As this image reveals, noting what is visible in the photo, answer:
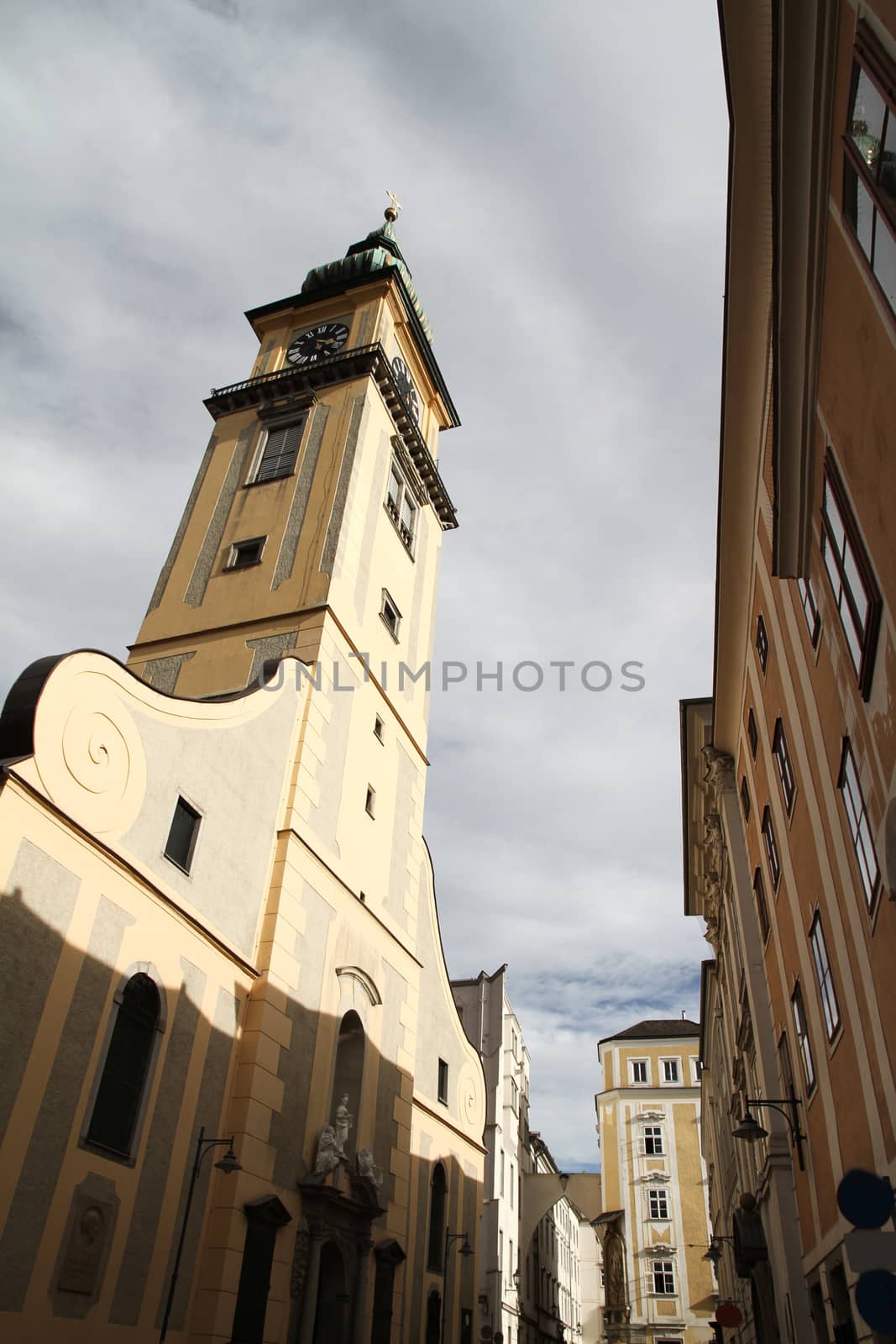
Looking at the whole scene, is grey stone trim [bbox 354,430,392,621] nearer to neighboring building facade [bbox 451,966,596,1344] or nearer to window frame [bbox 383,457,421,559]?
window frame [bbox 383,457,421,559]

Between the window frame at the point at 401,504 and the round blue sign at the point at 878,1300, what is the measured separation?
20.9 m

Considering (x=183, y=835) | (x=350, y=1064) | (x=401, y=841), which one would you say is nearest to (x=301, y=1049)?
(x=350, y=1064)

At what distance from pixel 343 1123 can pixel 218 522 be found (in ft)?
45.7

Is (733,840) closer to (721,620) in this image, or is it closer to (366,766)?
(721,620)

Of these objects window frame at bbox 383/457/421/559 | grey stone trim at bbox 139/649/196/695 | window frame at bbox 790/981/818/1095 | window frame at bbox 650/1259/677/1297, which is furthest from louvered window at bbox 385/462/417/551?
window frame at bbox 650/1259/677/1297

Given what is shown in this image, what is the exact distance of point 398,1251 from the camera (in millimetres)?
17109

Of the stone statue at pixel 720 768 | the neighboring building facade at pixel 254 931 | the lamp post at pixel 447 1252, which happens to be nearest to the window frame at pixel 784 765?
the stone statue at pixel 720 768

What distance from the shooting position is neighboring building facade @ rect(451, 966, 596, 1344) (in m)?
31.7

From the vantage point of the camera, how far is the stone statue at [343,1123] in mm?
15398

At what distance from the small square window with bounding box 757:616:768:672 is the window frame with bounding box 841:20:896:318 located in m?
8.63

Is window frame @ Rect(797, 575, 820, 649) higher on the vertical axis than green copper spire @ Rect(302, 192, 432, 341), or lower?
lower

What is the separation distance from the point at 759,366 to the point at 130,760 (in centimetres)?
1082

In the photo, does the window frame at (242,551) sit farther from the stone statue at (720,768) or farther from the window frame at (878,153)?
the window frame at (878,153)

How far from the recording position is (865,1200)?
20.6 feet
